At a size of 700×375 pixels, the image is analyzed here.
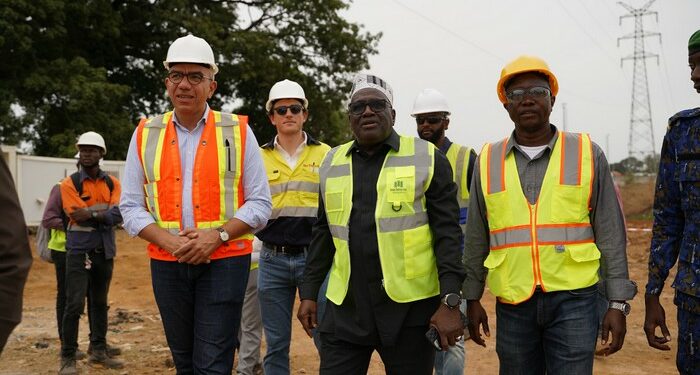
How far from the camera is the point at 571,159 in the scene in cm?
356

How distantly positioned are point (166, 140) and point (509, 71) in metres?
1.96

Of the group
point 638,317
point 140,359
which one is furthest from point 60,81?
point 638,317

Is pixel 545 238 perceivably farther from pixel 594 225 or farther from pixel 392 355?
pixel 392 355

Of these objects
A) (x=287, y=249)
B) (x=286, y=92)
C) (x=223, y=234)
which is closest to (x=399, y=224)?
(x=223, y=234)

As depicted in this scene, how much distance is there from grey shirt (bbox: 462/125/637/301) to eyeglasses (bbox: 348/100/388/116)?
613mm

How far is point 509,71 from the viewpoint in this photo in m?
3.69

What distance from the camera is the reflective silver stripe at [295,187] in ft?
17.8

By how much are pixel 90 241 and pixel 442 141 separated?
3899 millimetres

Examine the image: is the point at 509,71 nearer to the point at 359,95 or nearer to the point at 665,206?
the point at 359,95

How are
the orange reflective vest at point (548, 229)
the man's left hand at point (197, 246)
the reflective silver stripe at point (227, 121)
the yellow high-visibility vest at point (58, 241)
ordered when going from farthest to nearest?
the yellow high-visibility vest at point (58, 241), the reflective silver stripe at point (227, 121), the man's left hand at point (197, 246), the orange reflective vest at point (548, 229)

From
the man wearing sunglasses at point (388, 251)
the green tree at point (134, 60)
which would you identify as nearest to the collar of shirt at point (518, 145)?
the man wearing sunglasses at point (388, 251)

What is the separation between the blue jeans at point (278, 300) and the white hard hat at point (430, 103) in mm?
1506

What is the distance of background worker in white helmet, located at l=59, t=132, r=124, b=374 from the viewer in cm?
712

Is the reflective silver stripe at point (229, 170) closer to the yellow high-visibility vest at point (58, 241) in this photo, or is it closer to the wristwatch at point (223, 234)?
the wristwatch at point (223, 234)
